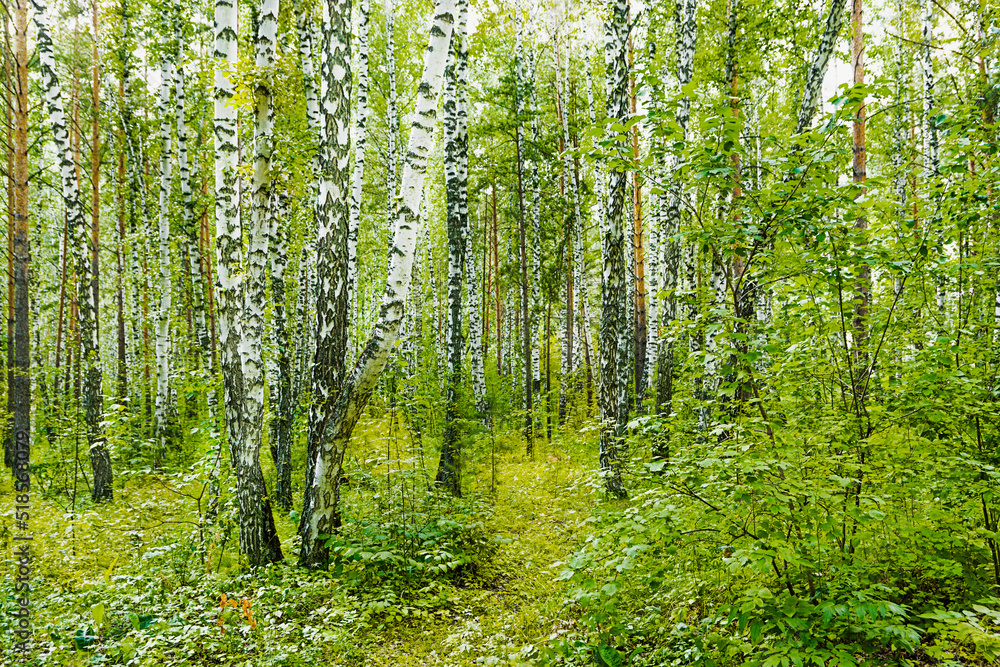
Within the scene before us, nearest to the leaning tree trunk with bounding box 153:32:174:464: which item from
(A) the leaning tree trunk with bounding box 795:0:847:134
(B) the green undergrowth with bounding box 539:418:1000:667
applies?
(B) the green undergrowth with bounding box 539:418:1000:667

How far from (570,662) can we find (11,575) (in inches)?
241

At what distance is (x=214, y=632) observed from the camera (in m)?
4.01

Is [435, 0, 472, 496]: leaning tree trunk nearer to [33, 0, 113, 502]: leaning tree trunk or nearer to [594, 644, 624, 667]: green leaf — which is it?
[594, 644, 624, 667]: green leaf

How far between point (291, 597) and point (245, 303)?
2971 millimetres

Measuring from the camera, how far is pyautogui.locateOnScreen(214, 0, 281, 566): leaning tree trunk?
523 centimetres

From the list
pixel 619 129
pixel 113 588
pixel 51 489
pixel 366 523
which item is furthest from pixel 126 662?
pixel 51 489

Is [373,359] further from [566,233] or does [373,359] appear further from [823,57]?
[566,233]

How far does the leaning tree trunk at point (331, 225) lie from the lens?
208 inches

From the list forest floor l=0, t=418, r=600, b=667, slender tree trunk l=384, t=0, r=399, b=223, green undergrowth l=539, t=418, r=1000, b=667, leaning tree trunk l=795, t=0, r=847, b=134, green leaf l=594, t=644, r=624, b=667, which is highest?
slender tree trunk l=384, t=0, r=399, b=223

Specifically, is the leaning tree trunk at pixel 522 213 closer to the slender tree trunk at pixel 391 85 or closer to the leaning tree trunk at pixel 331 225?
the slender tree trunk at pixel 391 85

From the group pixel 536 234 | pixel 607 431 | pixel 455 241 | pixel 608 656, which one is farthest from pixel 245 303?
pixel 536 234

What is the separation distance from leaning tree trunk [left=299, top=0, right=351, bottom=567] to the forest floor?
77cm

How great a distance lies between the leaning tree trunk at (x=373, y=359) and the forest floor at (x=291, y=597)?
0.37m

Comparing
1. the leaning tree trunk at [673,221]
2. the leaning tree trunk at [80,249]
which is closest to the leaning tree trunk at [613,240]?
the leaning tree trunk at [673,221]
